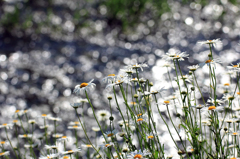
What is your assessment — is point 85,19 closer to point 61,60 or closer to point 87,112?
point 61,60

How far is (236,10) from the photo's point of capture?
7.64 meters

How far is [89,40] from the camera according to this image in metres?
6.84

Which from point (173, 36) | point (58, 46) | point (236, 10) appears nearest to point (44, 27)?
point (58, 46)

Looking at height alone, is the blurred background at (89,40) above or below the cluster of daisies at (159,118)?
above

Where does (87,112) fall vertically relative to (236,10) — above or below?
below

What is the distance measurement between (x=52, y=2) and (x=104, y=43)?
2762 mm

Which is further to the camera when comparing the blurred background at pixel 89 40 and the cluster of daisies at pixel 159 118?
the blurred background at pixel 89 40

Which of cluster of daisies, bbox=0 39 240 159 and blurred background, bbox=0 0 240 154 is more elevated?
blurred background, bbox=0 0 240 154

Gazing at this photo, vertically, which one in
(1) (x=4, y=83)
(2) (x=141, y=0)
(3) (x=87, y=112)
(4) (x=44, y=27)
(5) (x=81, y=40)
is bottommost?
(3) (x=87, y=112)

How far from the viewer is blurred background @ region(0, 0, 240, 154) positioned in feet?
16.3

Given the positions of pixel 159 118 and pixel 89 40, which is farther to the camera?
pixel 89 40

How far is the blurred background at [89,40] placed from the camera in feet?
16.3

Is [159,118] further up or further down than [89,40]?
further down

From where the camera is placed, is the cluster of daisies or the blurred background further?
the blurred background
